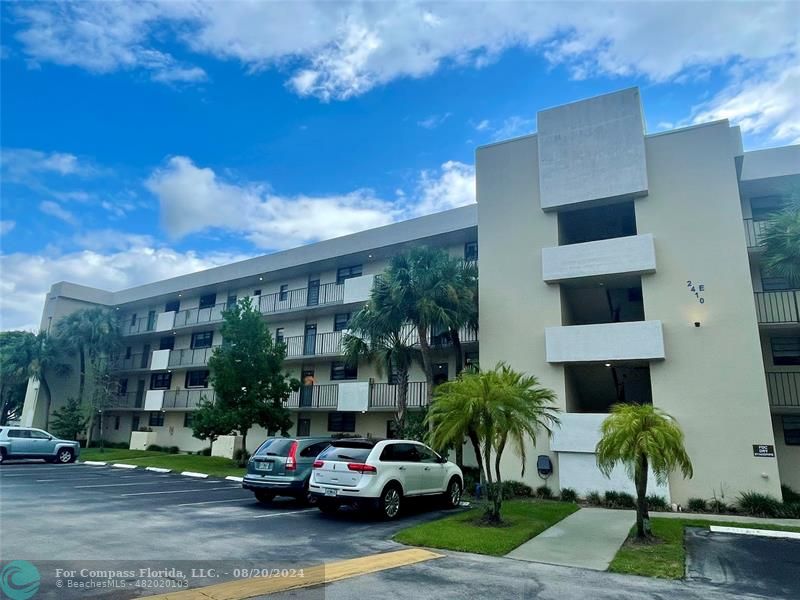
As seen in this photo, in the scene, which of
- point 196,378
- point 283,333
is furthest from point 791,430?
point 196,378

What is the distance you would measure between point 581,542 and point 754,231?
12428 millimetres

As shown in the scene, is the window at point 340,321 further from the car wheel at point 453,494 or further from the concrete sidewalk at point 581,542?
the concrete sidewalk at point 581,542

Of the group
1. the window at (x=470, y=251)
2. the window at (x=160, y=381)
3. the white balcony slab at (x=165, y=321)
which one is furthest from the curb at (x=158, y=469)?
the window at (x=470, y=251)

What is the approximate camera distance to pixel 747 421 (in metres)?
14.0

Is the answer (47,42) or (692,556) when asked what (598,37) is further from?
(47,42)

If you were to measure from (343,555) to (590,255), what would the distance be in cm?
1262

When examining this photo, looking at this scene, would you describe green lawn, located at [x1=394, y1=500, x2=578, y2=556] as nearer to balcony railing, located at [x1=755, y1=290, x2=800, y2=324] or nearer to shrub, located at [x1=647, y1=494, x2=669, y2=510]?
shrub, located at [x1=647, y1=494, x2=669, y2=510]

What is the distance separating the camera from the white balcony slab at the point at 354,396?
70.7ft

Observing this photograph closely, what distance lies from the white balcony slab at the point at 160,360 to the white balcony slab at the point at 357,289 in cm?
1407

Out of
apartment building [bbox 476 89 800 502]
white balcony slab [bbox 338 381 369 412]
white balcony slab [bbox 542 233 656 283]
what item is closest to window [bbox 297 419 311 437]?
white balcony slab [bbox 338 381 369 412]

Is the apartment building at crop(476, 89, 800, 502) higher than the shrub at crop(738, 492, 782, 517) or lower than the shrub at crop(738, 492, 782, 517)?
higher

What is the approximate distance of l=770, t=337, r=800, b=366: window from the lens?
1628cm

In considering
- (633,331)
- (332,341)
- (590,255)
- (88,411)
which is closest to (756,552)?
(633,331)

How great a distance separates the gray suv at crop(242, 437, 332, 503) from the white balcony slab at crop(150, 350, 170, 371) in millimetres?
20122
